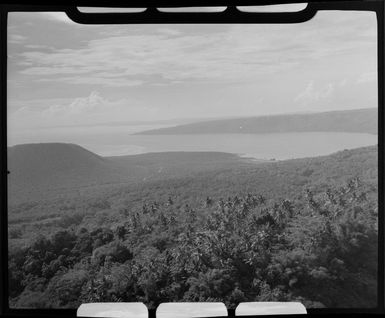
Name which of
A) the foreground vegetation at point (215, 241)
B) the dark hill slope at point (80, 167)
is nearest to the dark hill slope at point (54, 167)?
the dark hill slope at point (80, 167)

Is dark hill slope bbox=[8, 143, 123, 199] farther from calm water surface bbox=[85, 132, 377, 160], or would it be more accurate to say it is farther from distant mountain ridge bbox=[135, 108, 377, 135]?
distant mountain ridge bbox=[135, 108, 377, 135]

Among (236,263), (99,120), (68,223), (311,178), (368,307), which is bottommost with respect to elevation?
(368,307)

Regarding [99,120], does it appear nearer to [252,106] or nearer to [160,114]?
[160,114]

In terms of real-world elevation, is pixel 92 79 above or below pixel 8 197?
above

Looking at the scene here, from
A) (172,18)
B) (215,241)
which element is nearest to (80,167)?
(215,241)

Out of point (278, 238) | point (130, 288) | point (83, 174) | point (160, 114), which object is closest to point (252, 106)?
point (160, 114)

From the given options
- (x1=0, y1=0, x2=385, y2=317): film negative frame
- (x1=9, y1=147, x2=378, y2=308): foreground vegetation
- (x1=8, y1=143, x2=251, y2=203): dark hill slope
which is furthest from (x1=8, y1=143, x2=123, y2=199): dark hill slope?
(x1=0, y1=0, x2=385, y2=317): film negative frame

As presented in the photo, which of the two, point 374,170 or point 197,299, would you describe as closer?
point 197,299
